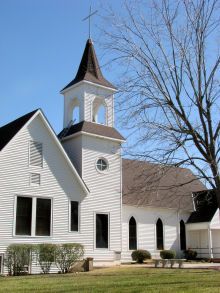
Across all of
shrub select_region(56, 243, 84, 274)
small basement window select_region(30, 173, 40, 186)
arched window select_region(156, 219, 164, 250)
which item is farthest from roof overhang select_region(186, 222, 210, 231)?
small basement window select_region(30, 173, 40, 186)

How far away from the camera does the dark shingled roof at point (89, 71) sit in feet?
103

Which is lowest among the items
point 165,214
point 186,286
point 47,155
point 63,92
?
point 186,286

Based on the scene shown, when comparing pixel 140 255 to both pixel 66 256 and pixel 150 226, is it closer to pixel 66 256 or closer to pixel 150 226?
pixel 150 226

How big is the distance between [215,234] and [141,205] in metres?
8.14

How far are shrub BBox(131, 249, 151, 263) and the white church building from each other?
2.62 ft

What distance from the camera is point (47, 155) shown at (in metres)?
27.0

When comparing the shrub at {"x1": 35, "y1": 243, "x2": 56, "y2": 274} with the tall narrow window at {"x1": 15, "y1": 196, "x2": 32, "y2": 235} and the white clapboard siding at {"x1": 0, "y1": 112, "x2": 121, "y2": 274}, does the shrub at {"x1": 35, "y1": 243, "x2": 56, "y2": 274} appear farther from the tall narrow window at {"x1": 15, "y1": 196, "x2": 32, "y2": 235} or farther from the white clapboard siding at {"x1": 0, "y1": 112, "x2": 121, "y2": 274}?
the tall narrow window at {"x1": 15, "y1": 196, "x2": 32, "y2": 235}

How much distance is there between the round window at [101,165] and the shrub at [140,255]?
252 inches

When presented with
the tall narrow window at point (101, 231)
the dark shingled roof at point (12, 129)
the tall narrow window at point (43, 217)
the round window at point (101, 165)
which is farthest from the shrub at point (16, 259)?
the round window at point (101, 165)

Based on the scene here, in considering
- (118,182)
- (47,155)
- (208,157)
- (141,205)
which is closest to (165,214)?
(141,205)

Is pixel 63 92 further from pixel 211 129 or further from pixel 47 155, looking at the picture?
pixel 211 129

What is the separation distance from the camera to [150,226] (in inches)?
1391

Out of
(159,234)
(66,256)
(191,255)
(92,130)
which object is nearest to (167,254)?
(159,234)

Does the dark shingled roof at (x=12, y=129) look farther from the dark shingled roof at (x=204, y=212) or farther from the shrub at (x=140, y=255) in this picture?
the dark shingled roof at (x=204, y=212)
